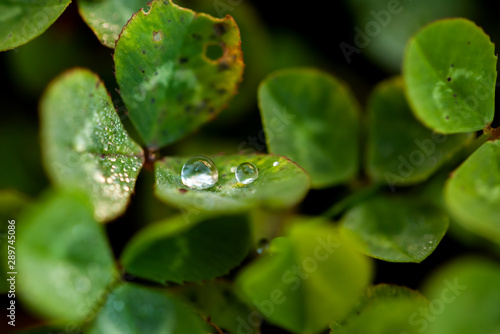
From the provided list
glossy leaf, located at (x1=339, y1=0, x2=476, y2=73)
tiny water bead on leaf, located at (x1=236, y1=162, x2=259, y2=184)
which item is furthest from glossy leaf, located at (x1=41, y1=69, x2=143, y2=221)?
glossy leaf, located at (x1=339, y1=0, x2=476, y2=73)

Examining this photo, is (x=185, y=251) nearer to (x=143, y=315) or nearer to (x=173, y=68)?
(x=143, y=315)

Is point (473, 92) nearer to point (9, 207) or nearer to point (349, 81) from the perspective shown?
point (349, 81)

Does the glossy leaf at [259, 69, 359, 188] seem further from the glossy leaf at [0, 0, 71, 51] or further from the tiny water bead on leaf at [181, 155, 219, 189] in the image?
the glossy leaf at [0, 0, 71, 51]

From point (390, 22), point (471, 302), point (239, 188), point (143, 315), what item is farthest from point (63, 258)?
point (390, 22)

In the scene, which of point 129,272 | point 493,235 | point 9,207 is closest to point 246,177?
point 129,272

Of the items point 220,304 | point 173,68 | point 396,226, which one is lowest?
point 220,304
